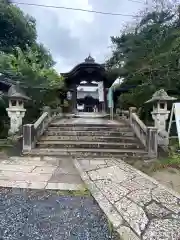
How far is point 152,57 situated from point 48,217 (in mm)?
9185

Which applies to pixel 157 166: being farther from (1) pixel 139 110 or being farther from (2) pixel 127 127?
(1) pixel 139 110

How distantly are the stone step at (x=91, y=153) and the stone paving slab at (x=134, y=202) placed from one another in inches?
51.7

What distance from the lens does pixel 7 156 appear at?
20.5ft

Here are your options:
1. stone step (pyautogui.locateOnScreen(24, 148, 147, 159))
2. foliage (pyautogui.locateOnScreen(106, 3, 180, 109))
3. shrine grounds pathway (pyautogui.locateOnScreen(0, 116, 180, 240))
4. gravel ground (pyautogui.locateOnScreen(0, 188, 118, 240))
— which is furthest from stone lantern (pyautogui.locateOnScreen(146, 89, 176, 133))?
gravel ground (pyautogui.locateOnScreen(0, 188, 118, 240))

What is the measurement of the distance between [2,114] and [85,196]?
6.97 meters

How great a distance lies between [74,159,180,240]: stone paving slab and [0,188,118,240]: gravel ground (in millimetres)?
219

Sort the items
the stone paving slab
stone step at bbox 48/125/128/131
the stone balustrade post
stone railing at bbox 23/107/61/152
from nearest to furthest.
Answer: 1. the stone paving slab
2. the stone balustrade post
3. stone railing at bbox 23/107/61/152
4. stone step at bbox 48/125/128/131

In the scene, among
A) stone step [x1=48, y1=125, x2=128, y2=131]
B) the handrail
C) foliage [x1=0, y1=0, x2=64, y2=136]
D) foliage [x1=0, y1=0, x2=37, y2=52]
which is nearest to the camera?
the handrail

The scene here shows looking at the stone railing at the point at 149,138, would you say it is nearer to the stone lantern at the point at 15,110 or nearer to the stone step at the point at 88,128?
the stone step at the point at 88,128

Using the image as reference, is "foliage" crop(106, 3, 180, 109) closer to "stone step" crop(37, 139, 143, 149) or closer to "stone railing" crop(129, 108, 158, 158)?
"stone railing" crop(129, 108, 158, 158)

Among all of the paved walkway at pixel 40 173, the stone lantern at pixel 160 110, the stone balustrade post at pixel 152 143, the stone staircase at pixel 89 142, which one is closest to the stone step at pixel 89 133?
the stone staircase at pixel 89 142

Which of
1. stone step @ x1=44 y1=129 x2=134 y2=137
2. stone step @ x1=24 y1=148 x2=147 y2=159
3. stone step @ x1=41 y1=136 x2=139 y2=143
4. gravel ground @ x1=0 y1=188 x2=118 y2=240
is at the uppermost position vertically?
stone step @ x1=44 y1=129 x2=134 y2=137

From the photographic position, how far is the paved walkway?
3973 millimetres

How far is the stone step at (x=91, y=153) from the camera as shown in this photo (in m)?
6.39
